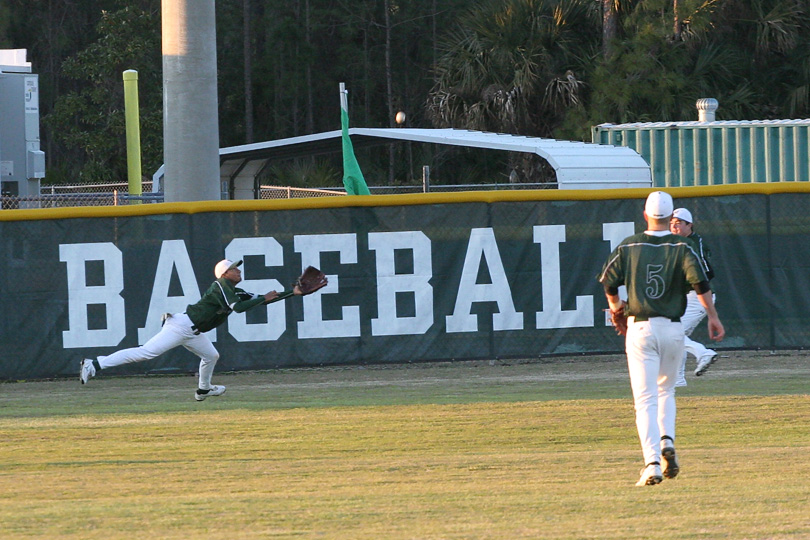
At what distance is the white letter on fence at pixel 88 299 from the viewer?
12.9 m

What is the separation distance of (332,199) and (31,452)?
16.9 feet

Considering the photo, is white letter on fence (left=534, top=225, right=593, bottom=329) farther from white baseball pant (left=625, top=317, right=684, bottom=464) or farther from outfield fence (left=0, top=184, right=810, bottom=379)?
white baseball pant (left=625, top=317, right=684, bottom=464)

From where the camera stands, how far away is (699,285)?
23.7 feet

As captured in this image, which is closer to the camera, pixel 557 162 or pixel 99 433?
pixel 99 433

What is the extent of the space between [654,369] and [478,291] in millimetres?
6115

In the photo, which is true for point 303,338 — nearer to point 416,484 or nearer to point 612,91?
point 416,484

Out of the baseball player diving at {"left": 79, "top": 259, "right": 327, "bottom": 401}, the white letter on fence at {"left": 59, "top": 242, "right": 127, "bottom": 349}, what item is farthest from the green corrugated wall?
the white letter on fence at {"left": 59, "top": 242, "right": 127, "bottom": 349}

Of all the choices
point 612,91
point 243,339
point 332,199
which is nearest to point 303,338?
point 243,339

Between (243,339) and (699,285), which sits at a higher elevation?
(699,285)

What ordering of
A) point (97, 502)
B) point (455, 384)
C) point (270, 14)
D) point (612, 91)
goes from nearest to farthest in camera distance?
point (97, 502)
point (455, 384)
point (612, 91)
point (270, 14)

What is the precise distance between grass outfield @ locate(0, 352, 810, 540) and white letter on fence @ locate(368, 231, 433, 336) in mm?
570

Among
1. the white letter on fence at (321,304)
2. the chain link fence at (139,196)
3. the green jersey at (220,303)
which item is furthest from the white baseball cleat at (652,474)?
the chain link fence at (139,196)

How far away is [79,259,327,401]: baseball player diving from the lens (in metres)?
11.1

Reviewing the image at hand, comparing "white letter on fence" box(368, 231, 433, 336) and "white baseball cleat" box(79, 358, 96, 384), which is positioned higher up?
"white letter on fence" box(368, 231, 433, 336)
